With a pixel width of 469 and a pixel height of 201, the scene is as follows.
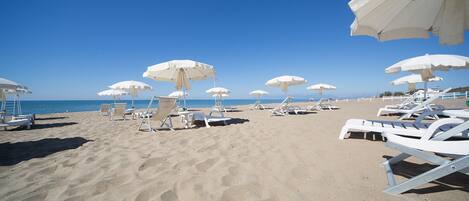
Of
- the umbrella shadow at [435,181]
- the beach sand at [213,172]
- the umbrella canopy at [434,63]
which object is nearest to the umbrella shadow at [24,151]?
the beach sand at [213,172]

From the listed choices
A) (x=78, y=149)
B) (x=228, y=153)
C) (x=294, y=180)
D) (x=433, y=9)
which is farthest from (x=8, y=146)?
(x=433, y=9)

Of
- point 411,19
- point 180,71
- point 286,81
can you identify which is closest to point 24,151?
point 180,71

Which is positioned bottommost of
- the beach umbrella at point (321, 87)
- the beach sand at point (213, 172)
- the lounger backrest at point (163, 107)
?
the beach sand at point (213, 172)

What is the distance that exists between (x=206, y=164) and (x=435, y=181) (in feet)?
7.75

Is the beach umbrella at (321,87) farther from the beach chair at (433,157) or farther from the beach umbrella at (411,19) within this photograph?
the beach chair at (433,157)

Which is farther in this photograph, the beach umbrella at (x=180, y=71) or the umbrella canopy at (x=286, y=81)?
the umbrella canopy at (x=286, y=81)

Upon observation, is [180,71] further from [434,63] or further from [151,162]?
[434,63]

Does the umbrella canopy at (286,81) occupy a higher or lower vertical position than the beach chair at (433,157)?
higher

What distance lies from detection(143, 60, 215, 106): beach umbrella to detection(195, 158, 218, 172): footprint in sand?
3.40 meters

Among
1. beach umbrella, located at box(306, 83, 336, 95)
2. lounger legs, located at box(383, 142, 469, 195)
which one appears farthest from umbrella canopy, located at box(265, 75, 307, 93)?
lounger legs, located at box(383, 142, 469, 195)

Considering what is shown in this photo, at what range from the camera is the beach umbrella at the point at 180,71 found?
548cm

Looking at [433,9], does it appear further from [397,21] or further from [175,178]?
[175,178]

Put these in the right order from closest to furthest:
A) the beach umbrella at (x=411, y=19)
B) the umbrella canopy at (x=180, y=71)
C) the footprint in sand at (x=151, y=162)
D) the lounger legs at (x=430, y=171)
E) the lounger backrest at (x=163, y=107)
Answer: the lounger legs at (x=430, y=171), the beach umbrella at (x=411, y=19), the footprint in sand at (x=151, y=162), the lounger backrest at (x=163, y=107), the umbrella canopy at (x=180, y=71)

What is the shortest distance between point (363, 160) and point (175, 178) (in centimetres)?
234
